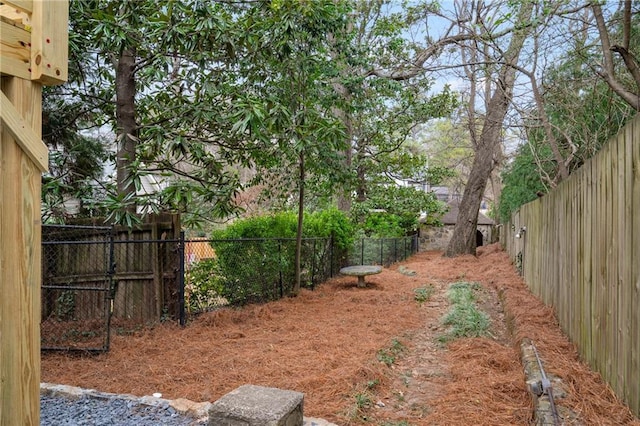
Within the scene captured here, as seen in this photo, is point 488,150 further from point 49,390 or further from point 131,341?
point 49,390

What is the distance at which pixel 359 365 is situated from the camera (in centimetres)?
427

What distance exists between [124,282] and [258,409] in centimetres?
402

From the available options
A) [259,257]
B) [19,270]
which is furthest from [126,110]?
[19,270]

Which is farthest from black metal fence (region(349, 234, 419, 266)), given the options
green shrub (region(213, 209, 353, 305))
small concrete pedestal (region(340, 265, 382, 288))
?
green shrub (region(213, 209, 353, 305))

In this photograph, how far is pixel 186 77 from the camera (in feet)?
20.5

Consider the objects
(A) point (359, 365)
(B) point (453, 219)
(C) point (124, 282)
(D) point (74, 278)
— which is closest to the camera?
(A) point (359, 365)

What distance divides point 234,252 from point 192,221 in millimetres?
1083

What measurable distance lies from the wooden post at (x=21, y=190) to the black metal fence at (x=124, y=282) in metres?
3.16

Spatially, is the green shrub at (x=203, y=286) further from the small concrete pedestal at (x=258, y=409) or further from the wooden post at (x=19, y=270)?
the wooden post at (x=19, y=270)

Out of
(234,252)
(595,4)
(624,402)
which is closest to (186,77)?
(234,252)

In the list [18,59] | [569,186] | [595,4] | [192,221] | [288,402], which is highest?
[595,4]

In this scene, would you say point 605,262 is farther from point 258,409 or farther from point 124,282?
point 124,282

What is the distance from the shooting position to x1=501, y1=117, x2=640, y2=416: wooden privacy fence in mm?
2691

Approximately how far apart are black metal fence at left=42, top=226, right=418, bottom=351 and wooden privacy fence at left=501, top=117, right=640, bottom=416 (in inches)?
179
